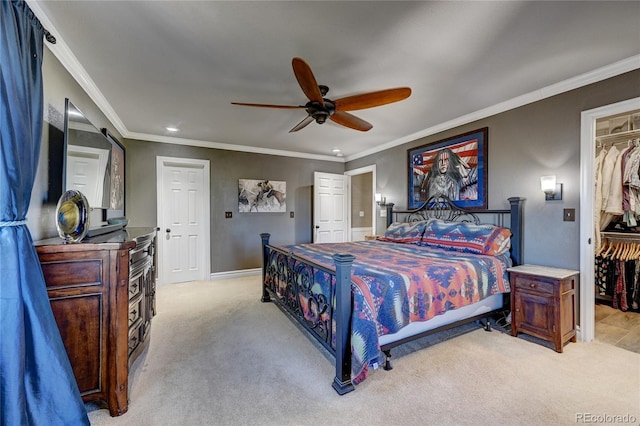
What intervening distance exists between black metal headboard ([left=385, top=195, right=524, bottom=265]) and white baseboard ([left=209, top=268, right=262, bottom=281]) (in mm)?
2740

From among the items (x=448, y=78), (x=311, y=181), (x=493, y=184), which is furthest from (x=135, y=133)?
(x=493, y=184)

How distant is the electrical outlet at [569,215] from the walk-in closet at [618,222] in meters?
1.14

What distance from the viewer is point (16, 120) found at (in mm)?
1339

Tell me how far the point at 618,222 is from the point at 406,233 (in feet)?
9.00

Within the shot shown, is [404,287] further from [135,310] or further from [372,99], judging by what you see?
[135,310]

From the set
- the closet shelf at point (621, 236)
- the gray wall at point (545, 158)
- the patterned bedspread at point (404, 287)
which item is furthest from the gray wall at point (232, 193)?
the closet shelf at point (621, 236)

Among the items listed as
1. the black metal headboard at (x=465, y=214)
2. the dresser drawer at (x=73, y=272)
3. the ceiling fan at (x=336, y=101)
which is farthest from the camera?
the black metal headboard at (x=465, y=214)

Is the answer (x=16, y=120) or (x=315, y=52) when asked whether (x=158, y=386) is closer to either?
(x=16, y=120)

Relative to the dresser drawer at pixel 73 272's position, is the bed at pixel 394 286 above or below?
below

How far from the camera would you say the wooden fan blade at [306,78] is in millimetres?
1730

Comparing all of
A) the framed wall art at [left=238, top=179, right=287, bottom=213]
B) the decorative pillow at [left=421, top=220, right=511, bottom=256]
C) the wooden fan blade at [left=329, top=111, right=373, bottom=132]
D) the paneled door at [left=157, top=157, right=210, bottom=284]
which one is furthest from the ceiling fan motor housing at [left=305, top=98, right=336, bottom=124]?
the paneled door at [left=157, top=157, right=210, bottom=284]

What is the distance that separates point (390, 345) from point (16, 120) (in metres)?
2.66

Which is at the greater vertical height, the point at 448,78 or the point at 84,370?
the point at 448,78

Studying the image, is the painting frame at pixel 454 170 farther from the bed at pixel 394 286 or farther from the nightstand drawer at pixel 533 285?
the nightstand drawer at pixel 533 285
